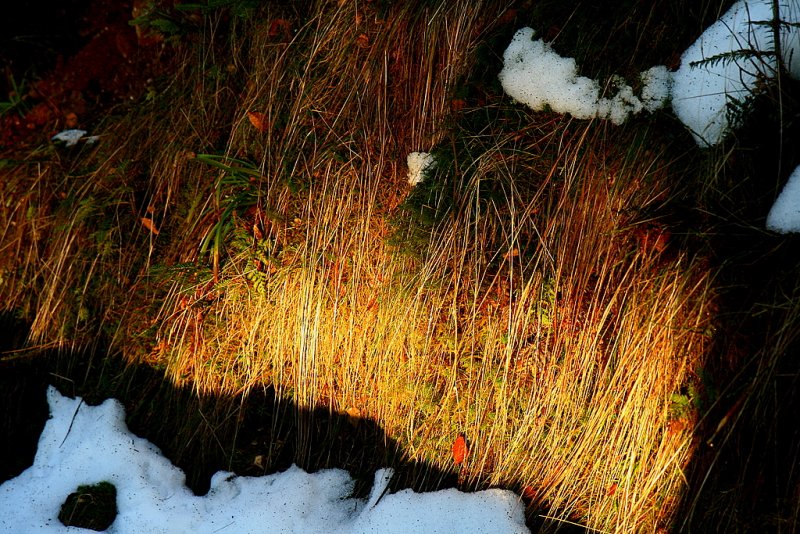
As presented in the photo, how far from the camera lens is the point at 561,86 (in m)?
2.21

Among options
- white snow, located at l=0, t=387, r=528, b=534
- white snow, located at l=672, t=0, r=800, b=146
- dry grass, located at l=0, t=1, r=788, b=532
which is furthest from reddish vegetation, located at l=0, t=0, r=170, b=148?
white snow, located at l=672, t=0, r=800, b=146

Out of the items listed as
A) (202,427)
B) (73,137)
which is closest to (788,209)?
(202,427)

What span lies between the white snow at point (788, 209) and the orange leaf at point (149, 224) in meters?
2.51

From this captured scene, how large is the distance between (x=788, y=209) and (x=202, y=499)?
2.41 m

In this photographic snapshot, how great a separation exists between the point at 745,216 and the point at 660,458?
84 cm

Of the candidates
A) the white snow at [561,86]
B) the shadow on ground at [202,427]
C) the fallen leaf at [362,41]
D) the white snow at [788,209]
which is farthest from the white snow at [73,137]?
the white snow at [788,209]

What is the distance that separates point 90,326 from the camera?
9.46 ft

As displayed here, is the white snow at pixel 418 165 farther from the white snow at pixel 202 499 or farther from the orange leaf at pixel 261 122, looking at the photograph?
the white snow at pixel 202 499

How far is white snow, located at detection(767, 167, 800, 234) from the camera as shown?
1.76 metres

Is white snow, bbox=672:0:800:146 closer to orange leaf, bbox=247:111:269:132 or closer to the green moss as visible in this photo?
orange leaf, bbox=247:111:269:132

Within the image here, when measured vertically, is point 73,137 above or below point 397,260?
above

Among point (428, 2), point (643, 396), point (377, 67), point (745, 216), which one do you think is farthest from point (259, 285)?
point (745, 216)

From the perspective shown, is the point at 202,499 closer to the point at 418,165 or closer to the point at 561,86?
the point at 418,165

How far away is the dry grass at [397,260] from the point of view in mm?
2064
